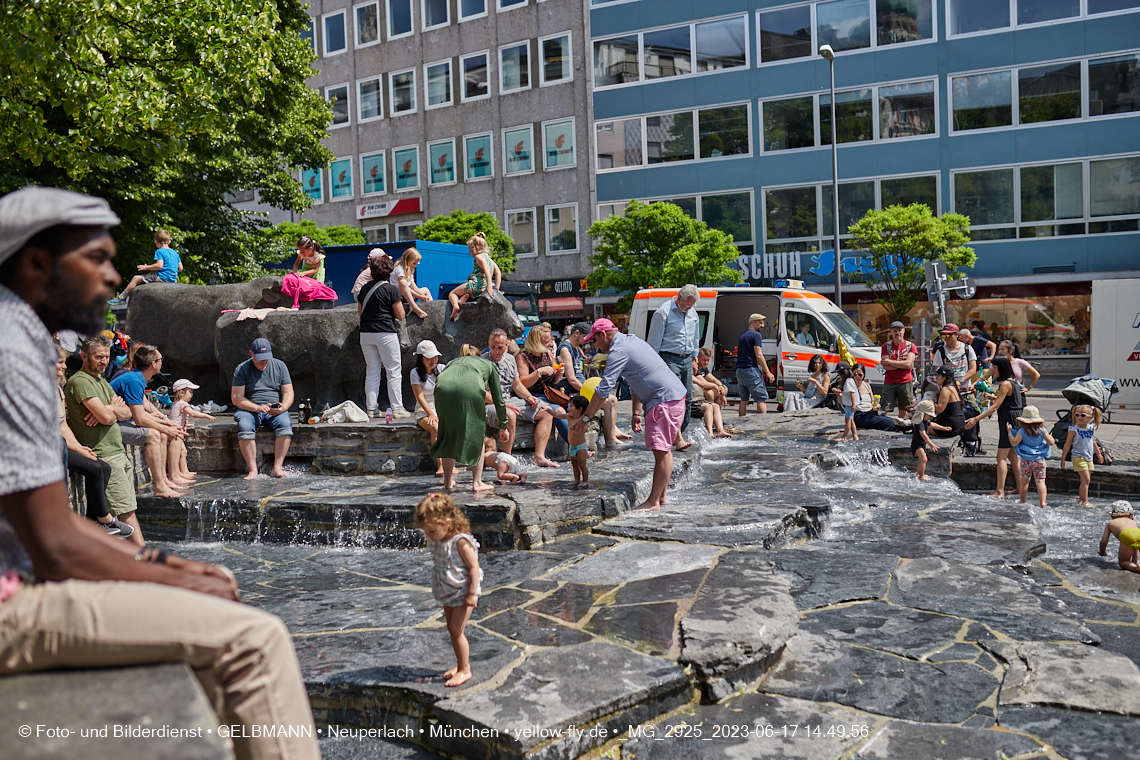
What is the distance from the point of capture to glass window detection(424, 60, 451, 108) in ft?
129

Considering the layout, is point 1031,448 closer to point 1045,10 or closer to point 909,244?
point 909,244

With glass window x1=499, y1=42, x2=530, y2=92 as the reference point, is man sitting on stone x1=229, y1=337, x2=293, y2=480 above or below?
below

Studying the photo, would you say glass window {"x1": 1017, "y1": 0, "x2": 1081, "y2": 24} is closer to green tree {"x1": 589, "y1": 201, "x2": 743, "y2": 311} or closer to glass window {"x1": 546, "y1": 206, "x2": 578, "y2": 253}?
green tree {"x1": 589, "y1": 201, "x2": 743, "y2": 311}

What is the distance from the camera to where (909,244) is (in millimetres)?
25516

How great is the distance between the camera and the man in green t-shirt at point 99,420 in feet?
22.9

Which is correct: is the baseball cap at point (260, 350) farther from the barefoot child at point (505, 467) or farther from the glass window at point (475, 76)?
the glass window at point (475, 76)

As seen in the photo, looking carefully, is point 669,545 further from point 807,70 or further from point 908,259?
point 807,70

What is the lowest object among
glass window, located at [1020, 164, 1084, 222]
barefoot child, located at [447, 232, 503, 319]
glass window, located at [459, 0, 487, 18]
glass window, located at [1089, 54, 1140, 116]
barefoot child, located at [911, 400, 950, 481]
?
barefoot child, located at [911, 400, 950, 481]

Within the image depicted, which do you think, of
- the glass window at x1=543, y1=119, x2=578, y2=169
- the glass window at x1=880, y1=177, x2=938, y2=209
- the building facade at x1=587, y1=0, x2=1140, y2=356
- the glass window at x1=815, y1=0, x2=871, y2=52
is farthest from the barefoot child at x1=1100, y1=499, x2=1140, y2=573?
the glass window at x1=543, y1=119, x2=578, y2=169

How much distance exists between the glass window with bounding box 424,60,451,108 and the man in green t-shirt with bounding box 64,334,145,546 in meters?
34.0

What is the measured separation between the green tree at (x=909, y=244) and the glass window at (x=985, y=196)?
1892 millimetres

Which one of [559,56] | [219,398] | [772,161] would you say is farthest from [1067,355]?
[219,398]

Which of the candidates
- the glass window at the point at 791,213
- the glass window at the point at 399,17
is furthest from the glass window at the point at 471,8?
the glass window at the point at 791,213

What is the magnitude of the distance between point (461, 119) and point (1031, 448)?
32.6 metres
